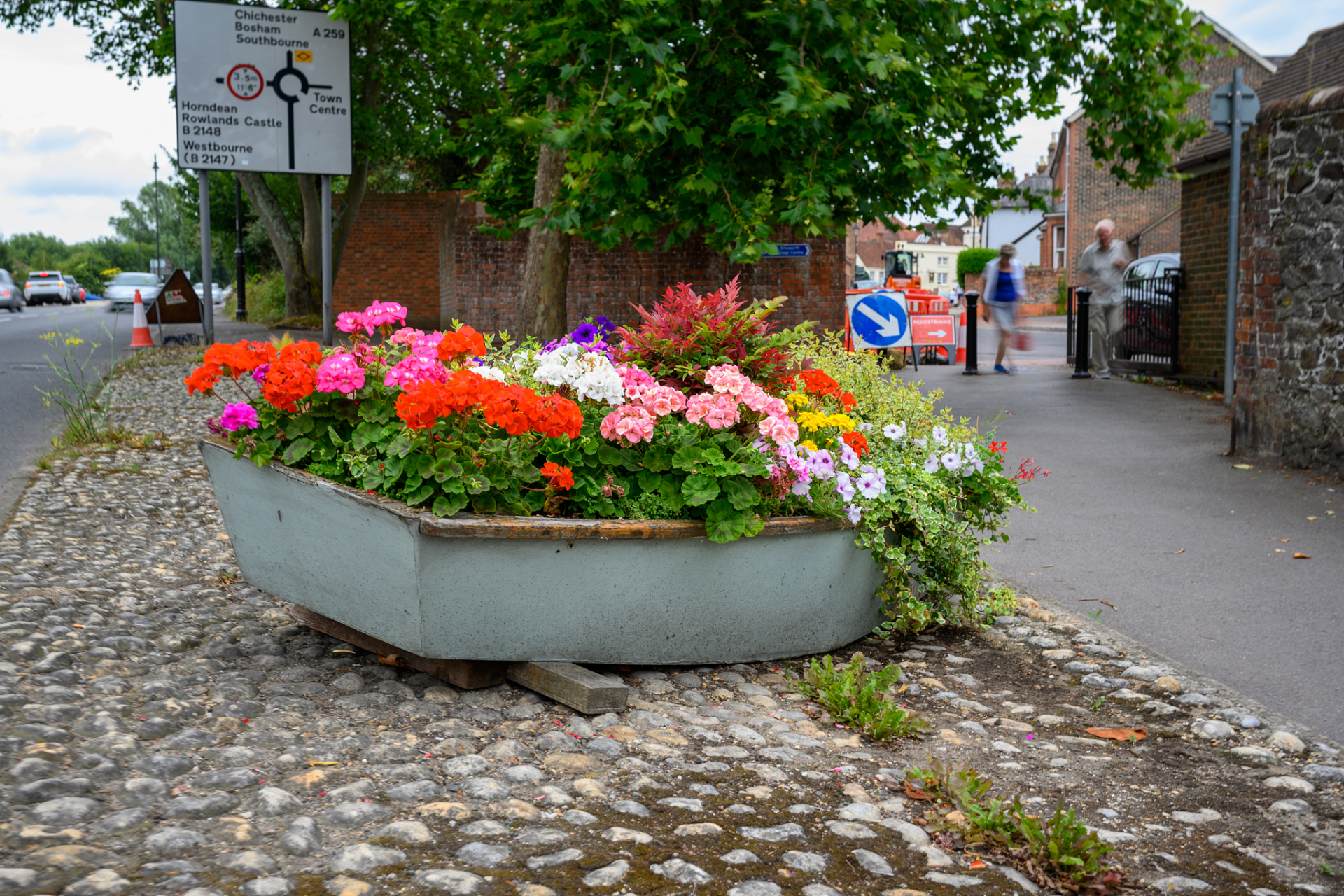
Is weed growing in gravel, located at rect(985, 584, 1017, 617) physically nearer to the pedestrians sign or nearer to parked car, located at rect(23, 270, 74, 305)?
the pedestrians sign

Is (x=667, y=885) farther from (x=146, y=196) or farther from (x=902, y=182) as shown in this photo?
(x=146, y=196)

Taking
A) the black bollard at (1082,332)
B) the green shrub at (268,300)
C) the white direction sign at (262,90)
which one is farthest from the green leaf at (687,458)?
the green shrub at (268,300)

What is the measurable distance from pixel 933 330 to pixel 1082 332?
2.84m

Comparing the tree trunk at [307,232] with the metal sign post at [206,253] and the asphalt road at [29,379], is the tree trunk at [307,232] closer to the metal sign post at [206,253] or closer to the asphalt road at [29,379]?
the asphalt road at [29,379]

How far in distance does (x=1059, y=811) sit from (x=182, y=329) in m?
25.1

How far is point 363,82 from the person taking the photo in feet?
73.3

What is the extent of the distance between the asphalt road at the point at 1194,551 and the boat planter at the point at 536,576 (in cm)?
158

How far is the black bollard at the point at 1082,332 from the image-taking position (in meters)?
15.4

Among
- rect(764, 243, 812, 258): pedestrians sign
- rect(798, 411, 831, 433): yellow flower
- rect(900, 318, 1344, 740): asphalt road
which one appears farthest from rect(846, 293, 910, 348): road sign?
rect(798, 411, 831, 433): yellow flower

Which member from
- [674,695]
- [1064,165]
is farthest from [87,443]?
[1064,165]

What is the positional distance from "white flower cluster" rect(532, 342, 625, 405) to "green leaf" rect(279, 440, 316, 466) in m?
0.85

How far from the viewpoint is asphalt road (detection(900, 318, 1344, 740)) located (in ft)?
13.5

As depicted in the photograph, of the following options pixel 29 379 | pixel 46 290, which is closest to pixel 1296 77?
pixel 29 379

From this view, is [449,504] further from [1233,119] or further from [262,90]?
[262,90]
